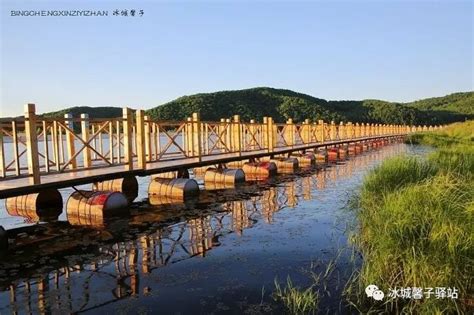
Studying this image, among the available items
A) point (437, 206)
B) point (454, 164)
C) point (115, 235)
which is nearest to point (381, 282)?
point (437, 206)

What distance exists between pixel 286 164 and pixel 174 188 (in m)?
8.87

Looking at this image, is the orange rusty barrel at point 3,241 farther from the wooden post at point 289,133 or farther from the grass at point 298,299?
the wooden post at point 289,133

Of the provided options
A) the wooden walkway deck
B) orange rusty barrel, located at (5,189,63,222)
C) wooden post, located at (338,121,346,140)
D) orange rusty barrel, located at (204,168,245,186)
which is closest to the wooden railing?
the wooden walkway deck

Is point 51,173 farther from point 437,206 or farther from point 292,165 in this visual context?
point 292,165

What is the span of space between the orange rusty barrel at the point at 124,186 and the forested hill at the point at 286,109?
117ft

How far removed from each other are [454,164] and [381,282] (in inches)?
262

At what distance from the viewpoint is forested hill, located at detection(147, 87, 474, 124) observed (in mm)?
76062

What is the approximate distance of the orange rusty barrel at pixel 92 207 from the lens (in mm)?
9398

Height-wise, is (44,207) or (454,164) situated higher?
(454,164)

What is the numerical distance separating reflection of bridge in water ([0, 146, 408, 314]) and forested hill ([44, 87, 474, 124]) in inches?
1527

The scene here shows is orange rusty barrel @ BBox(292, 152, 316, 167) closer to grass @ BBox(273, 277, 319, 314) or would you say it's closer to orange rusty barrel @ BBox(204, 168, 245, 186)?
orange rusty barrel @ BBox(204, 168, 245, 186)

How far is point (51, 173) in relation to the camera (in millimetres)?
10070

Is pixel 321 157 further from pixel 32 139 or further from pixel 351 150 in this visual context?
pixel 32 139

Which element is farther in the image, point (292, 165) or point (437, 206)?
point (292, 165)
